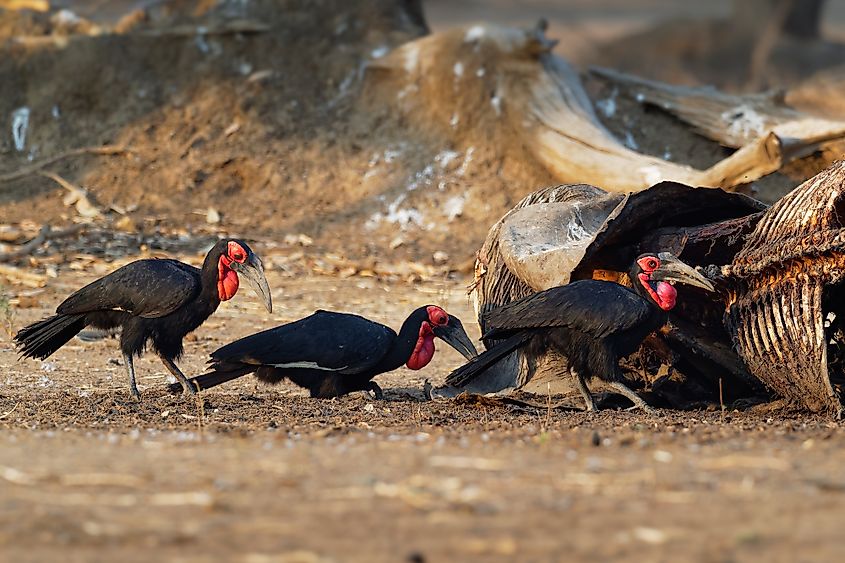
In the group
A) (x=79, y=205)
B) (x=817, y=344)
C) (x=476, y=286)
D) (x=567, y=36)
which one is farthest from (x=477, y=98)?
(x=567, y=36)

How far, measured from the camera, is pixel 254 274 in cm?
720

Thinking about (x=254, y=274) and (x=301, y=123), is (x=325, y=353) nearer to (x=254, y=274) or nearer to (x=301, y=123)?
(x=254, y=274)

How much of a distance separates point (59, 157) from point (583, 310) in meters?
7.13

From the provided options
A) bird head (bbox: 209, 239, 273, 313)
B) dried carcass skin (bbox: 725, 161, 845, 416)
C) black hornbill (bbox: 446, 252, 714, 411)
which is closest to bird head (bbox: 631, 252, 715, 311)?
black hornbill (bbox: 446, 252, 714, 411)

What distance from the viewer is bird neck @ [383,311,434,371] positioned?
712 cm

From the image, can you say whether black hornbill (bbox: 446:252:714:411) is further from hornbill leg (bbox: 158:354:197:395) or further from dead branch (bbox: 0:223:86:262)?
dead branch (bbox: 0:223:86:262)

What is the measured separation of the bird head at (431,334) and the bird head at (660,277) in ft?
3.49

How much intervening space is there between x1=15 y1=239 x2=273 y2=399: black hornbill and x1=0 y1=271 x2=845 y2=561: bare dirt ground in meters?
0.71

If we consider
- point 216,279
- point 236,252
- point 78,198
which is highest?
point 78,198

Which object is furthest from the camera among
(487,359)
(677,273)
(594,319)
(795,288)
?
(487,359)

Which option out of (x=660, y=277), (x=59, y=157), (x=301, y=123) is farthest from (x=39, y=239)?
(x=660, y=277)

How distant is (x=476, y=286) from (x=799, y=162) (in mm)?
4733

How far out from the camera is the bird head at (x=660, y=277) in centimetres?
663

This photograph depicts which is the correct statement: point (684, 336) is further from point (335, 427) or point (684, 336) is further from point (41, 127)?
point (41, 127)
